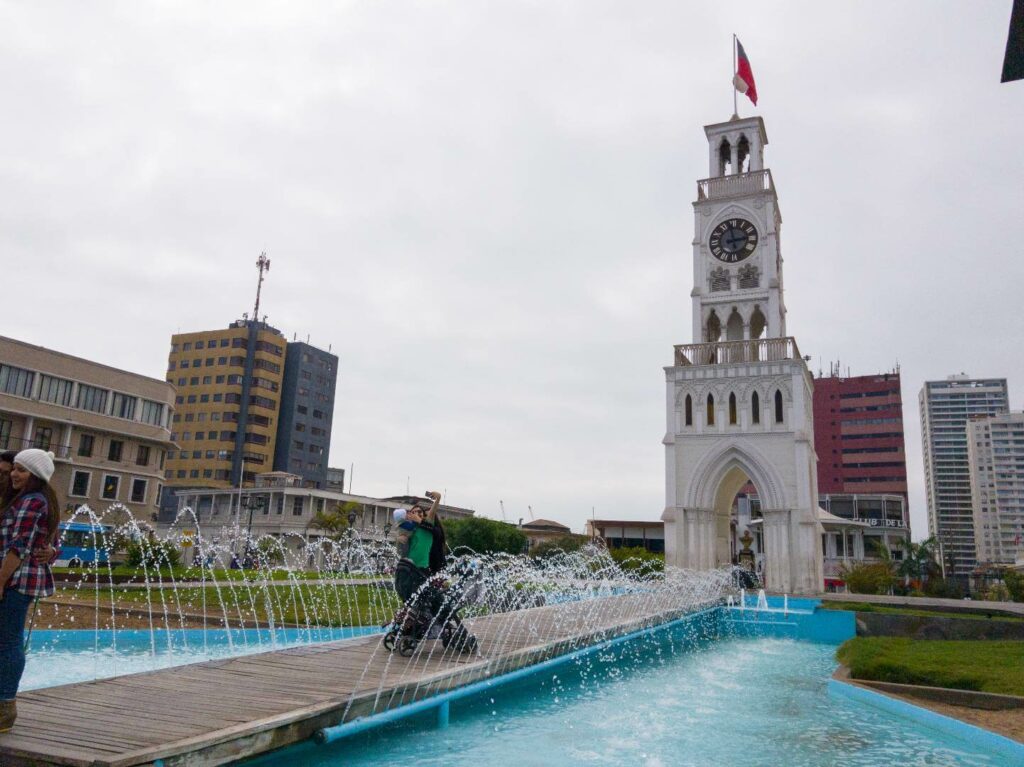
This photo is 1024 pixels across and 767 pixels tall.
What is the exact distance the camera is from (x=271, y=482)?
6812 cm

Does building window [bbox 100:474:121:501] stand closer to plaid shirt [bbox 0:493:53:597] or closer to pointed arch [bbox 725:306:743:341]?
pointed arch [bbox 725:306:743:341]

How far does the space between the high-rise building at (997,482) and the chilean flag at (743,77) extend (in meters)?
133

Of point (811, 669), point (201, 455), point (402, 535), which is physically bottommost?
point (811, 669)

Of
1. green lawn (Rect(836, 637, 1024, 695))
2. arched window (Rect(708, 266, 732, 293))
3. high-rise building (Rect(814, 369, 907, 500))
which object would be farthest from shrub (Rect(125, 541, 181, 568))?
high-rise building (Rect(814, 369, 907, 500))

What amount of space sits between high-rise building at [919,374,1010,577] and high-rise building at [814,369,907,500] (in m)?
71.0

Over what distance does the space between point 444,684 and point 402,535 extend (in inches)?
74.1

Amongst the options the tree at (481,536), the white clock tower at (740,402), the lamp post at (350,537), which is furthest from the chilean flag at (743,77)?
the tree at (481,536)

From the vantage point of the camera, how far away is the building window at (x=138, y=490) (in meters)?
45.9

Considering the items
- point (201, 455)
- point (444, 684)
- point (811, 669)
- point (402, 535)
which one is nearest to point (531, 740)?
point (444, 684)

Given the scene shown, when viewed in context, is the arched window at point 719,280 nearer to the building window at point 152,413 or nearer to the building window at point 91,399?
the building window at point 152,413

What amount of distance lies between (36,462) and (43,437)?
141 ft

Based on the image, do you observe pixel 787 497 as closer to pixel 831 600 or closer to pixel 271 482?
pixel 831 600

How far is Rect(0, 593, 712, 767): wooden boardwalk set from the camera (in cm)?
482

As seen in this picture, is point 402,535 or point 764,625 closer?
point 402,535
